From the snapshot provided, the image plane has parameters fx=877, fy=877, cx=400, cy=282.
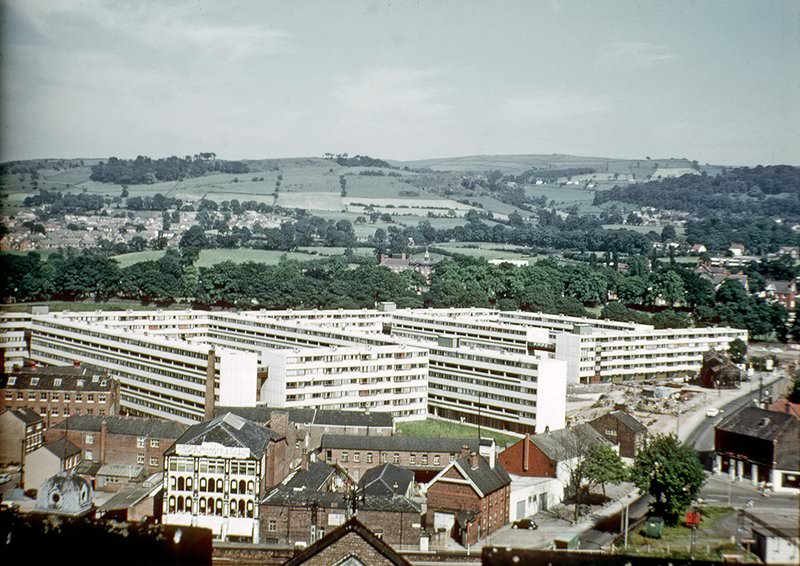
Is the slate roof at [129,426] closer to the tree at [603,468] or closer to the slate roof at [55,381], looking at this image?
the slate roof at [55,381]

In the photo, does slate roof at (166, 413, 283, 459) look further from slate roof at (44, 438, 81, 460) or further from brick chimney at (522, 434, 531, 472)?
brick chimney at (522, 434, 531, 472)

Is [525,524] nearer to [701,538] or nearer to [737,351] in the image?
[701,538]

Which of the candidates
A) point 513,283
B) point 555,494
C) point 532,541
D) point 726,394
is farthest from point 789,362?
point 532,541

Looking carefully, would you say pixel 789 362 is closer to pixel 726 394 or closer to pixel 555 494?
pixel 726 394

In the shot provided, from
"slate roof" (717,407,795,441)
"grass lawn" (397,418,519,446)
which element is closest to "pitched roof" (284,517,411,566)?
"slate roof" (717,407,795,441)

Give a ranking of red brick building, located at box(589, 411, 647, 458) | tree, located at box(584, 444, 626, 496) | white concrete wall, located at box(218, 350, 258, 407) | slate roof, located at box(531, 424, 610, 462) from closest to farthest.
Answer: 1. tree, located at box(584, 444, 626, 496)
2. slate roof, located at box(531, 424, 610, 462)
3. red brick building, located at box(589, 411, 647, 458)
4. white concrete wall, located at box(218, 350, 258, 407)

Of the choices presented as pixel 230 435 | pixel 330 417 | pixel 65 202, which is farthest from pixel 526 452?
pixel 65 202

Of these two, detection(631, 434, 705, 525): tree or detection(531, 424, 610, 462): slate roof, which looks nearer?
detection(631, 434, 705, 525): tree
